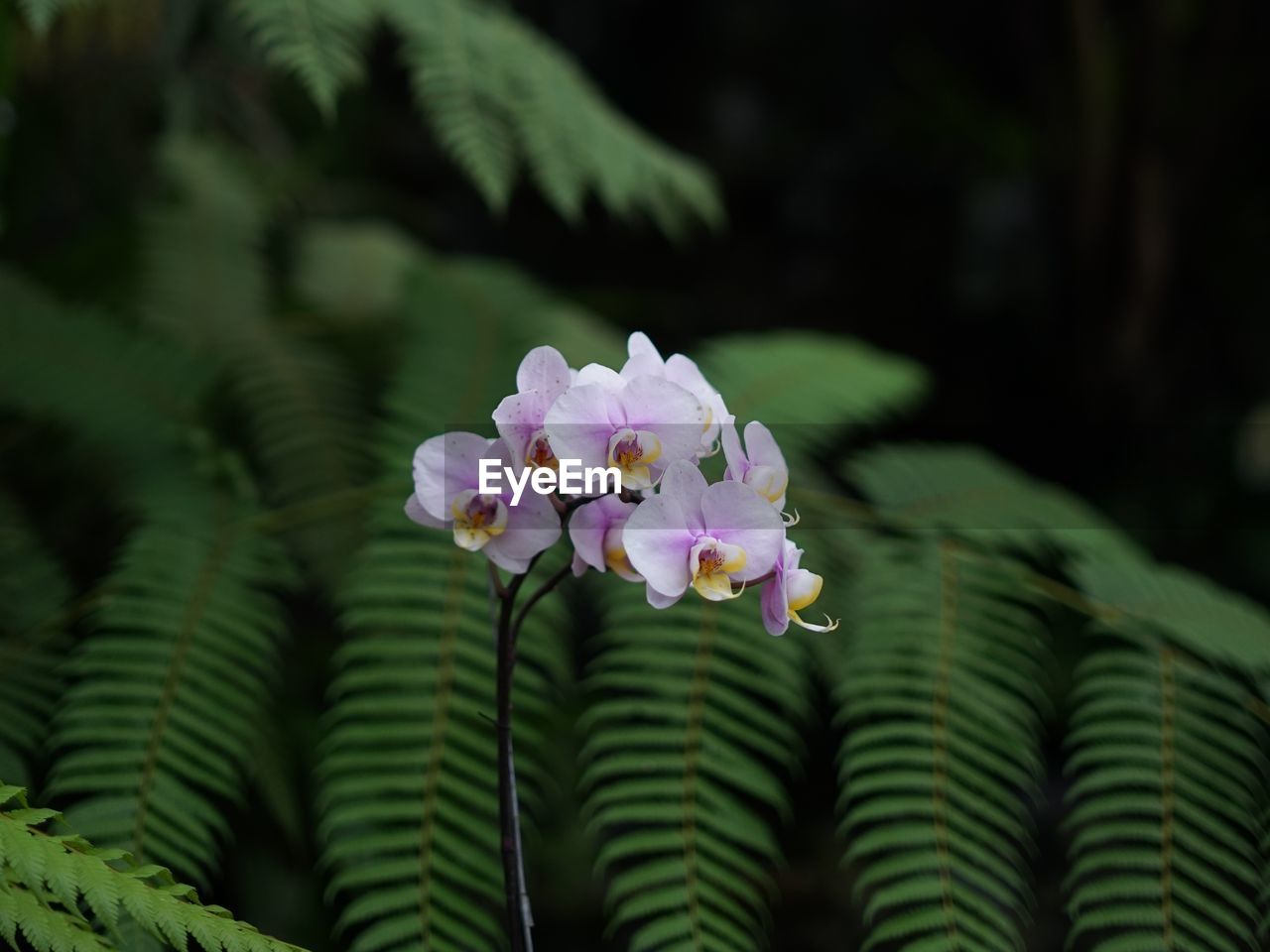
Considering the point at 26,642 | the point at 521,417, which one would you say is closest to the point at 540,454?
the point at 521,417

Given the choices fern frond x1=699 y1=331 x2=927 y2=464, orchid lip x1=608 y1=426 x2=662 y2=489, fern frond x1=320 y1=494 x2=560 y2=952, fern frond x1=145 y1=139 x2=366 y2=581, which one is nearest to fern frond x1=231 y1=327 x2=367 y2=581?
fern frond x1=145 y1=139 x2=366 y2=581

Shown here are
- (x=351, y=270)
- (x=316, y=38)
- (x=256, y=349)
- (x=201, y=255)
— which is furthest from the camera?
(x=351, y=270)

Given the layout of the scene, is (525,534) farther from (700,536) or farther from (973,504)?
(973,504)

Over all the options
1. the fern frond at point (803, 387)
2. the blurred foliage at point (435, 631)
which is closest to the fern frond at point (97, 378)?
the blurred foliage at point (435, 631)

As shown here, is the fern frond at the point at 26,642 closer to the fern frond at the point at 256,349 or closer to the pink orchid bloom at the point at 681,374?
the fern frond at the point at 256,349

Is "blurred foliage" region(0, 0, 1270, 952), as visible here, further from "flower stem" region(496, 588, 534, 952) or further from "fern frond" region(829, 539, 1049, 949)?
"flower stem" region(496, 588, 534, 952)
